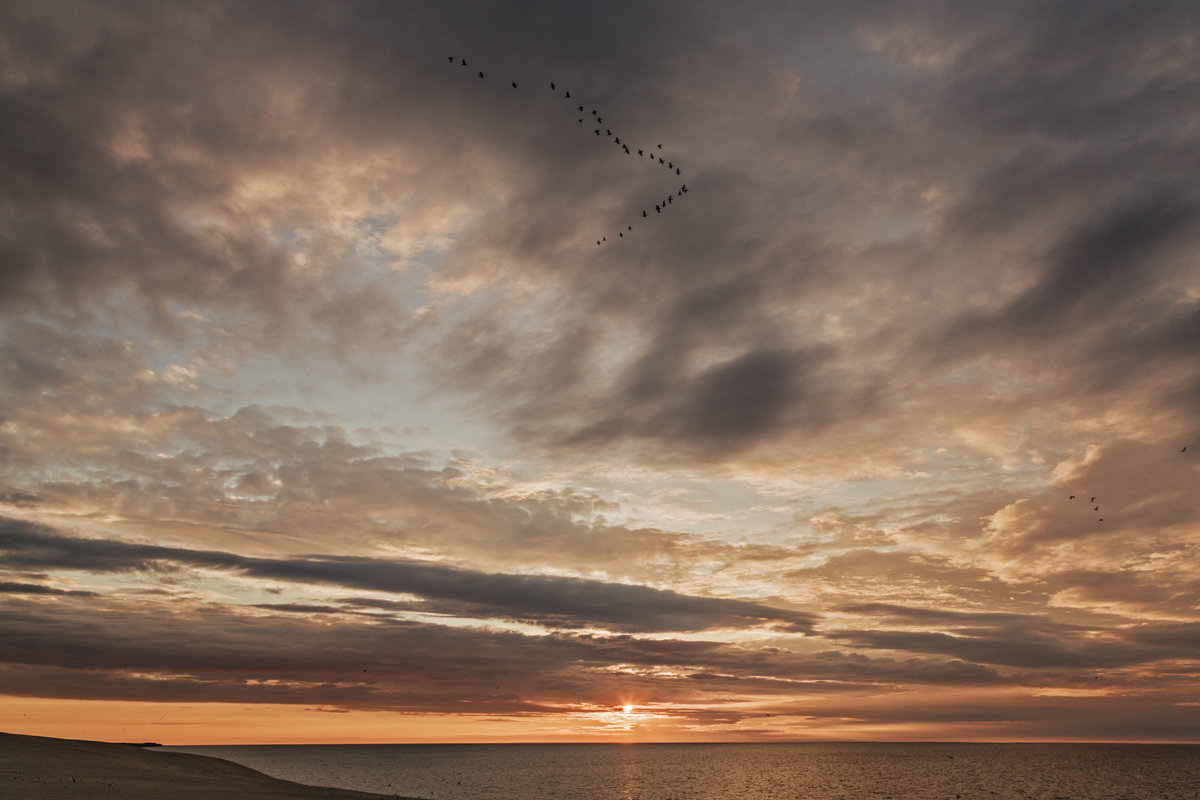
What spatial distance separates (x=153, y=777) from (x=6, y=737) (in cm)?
5740

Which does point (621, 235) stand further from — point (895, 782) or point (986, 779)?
point (986, 779)

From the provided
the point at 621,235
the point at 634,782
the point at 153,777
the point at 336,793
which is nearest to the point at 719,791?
the point at 634,782

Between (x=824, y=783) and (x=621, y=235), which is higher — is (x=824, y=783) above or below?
below

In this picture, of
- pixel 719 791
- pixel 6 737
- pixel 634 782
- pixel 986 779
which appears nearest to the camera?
pixel 6 737

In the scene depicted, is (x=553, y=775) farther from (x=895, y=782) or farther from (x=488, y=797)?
(x=895, y=782)

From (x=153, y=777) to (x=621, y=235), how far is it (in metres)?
92.3

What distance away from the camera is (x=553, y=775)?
638 ft

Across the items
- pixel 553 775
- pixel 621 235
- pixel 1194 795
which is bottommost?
pixel 553 775

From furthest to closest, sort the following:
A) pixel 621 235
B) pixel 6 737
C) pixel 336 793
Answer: pixel 6 737
pixel 336 793
pixel 621 235

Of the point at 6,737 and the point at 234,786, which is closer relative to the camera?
the point at 234,786

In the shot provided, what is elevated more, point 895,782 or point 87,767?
point 87,767

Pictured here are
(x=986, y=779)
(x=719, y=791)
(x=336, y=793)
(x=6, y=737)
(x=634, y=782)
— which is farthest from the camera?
(x=986, y=779)

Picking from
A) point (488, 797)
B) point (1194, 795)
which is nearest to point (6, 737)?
point (488, 797)

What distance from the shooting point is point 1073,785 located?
555 ft
